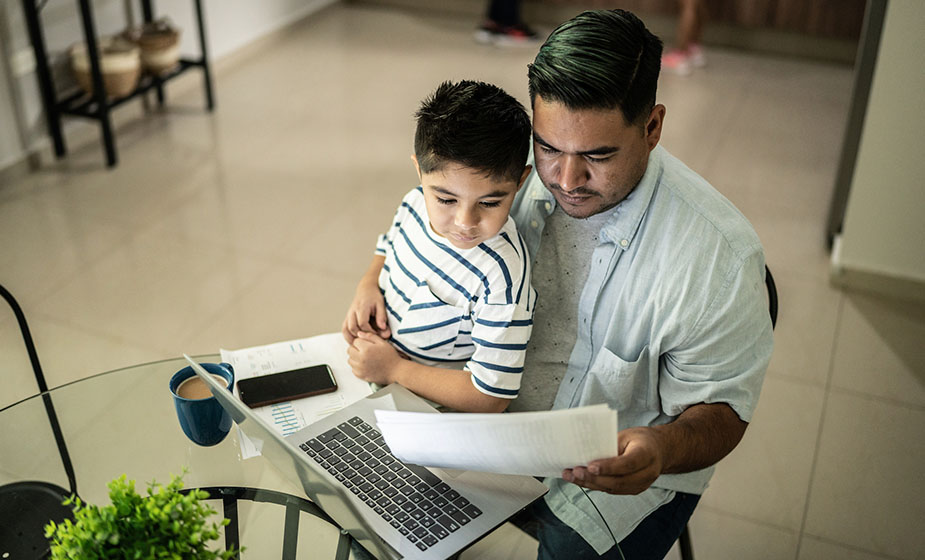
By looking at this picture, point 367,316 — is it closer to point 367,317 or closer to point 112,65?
point 367,317

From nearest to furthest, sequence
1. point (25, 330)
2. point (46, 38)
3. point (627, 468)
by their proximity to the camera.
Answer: point (627, 468) → point (25, 330) → point (46, 38)

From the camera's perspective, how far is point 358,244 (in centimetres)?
306

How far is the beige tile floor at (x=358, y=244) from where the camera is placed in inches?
84.1

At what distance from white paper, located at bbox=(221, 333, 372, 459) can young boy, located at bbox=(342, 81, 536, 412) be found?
0.04m

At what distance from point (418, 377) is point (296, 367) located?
0.72 feet

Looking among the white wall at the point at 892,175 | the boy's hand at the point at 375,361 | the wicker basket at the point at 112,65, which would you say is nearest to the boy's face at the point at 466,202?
the boy's hand at the point at 375,361

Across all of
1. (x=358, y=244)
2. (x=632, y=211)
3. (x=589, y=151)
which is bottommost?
(x=358, y=244)

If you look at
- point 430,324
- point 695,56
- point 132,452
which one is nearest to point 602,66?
point 430,324

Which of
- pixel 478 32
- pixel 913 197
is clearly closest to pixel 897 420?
pixel 913 197

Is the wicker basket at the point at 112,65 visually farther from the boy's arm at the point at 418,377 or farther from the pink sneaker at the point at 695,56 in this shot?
the pink sneaker at the point at 695,56

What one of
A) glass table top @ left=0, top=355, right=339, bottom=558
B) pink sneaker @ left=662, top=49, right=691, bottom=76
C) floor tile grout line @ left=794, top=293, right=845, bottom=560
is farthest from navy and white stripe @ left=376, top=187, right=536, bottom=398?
pink sneaker @ left=662, top=49, right=691, bottom=76

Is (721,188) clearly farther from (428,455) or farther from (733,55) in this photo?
(428,455)

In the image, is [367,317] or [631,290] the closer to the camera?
[631,290]

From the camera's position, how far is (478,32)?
4.99 meters
